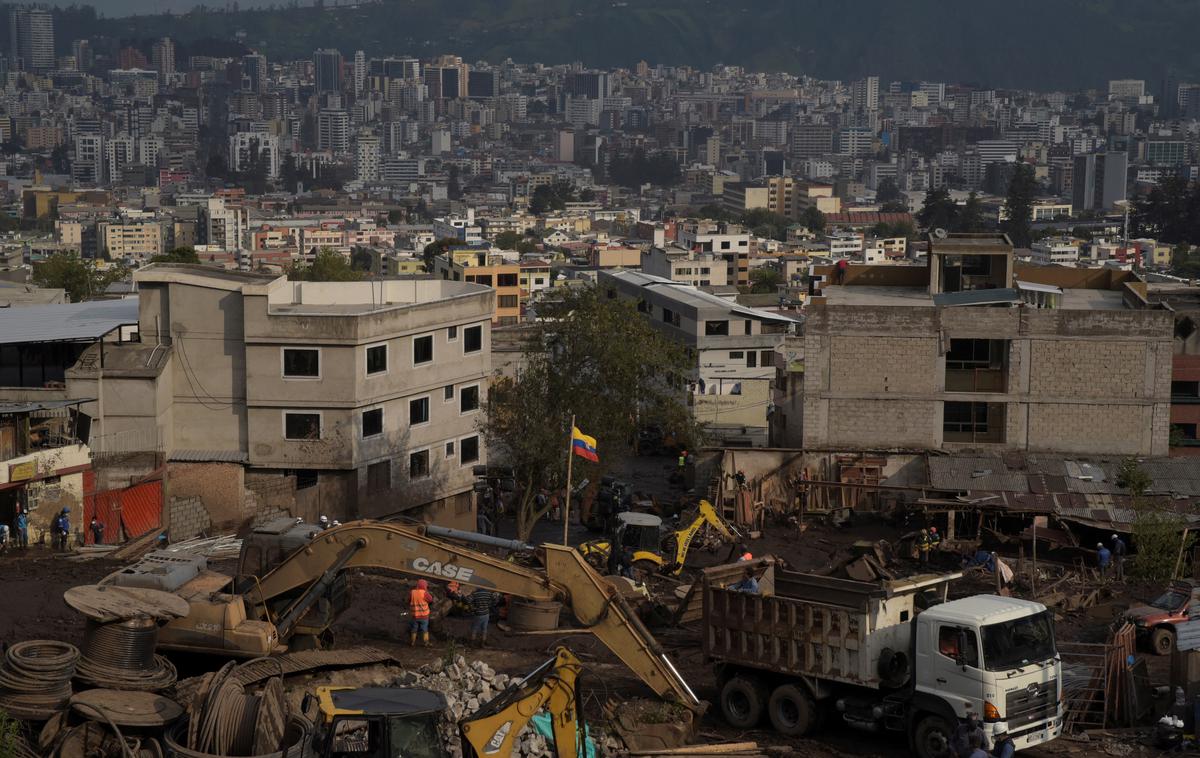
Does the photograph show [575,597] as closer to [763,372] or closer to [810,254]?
[763,372]

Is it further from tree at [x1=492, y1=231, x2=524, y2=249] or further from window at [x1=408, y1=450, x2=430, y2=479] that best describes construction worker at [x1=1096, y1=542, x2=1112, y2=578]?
tree at [x1=492, y1=231, x2=524, y2=249]

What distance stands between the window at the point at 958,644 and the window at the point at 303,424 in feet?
52.4

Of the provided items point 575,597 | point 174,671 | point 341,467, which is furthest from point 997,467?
point 174,671

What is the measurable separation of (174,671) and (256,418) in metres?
13.4

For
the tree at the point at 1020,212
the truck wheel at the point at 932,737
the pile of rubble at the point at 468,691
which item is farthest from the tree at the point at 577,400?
the tree at the point at 1020,212

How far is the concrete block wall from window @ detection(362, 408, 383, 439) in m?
2.86

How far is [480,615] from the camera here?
18.4 m

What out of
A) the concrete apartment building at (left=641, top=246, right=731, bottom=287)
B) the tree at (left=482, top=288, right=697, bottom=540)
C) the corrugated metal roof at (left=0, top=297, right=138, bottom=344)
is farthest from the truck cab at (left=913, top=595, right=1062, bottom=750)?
the concrete apartment building at (left=641, top=246, right=731, bottom=287)

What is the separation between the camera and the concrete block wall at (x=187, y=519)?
89.8ft

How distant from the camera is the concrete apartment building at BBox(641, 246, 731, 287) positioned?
80.1 meters

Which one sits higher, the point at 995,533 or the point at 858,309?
the point at 858,309

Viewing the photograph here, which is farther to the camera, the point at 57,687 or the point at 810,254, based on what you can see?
the point at 810,254

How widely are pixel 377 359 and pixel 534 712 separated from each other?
15778mm

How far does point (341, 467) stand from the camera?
28.8 meters
